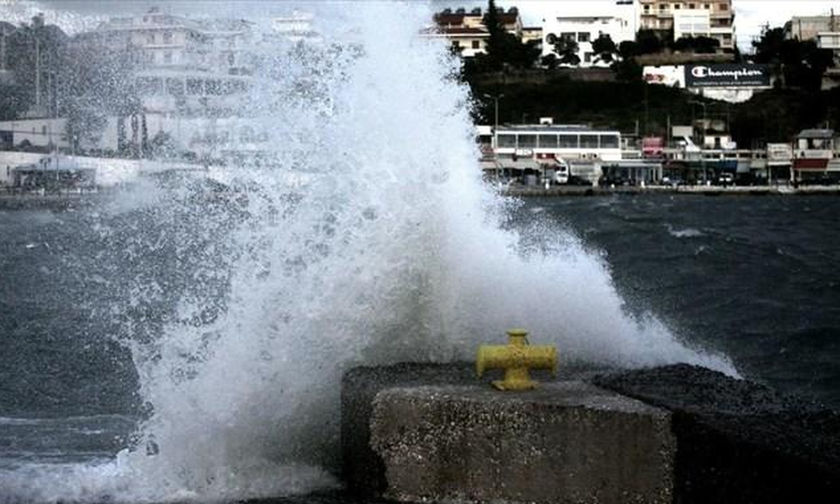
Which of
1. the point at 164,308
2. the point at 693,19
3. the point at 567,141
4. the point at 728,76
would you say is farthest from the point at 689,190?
the point at 164,308

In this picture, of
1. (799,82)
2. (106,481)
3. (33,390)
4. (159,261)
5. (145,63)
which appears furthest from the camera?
(799,82)

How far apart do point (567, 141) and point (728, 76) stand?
3343 centimetres

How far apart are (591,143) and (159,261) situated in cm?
9897

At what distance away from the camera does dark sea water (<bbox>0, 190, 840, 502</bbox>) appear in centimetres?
821

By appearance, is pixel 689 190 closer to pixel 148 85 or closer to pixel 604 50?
pixel 604 50

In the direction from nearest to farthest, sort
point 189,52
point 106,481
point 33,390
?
point 106,481 < point 33,390 < point 189,52

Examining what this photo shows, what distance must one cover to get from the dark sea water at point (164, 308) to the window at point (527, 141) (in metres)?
80.2

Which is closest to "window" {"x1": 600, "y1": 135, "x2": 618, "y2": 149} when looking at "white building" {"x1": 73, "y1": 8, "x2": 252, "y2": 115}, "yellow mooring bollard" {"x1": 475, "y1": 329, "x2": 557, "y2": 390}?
"white building" {"x1": 73, "y1": 8, "x2": 252, "y2": 115}

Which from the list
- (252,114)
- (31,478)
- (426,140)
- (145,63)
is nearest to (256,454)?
(31,478)

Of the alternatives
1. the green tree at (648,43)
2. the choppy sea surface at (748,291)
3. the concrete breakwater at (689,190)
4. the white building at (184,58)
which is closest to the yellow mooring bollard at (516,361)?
the choppy sea surface at (748,291)

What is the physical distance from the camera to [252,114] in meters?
7.87

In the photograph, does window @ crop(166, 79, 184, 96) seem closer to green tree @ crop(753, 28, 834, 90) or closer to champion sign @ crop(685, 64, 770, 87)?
champion sign @ crop(685, 64, 770, 87)

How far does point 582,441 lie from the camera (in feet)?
14.2

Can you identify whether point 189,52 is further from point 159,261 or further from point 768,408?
point 768,408
